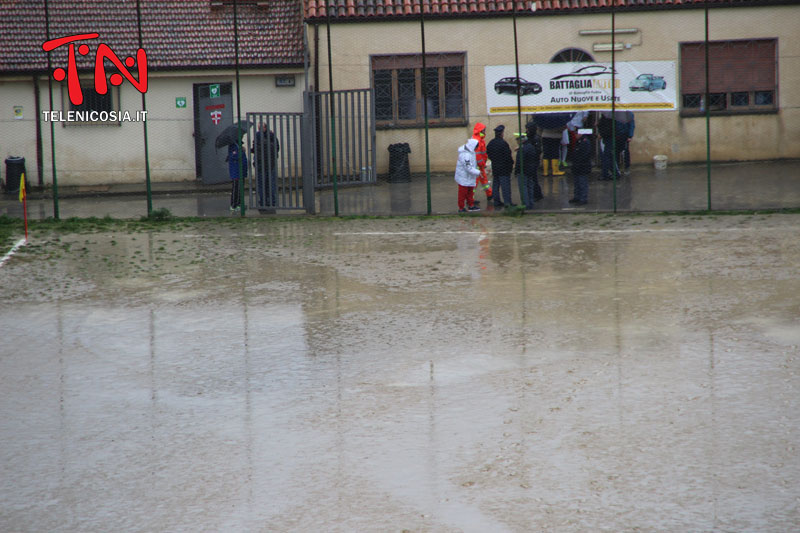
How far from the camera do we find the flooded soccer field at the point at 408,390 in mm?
6645

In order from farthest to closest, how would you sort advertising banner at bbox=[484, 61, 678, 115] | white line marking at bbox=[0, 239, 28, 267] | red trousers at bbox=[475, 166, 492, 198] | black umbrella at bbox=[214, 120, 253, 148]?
red trousers at bbox=[475, 166, 492, 198], black umbrella at bbox=[214, 120, 253, 148], advertising banner at bbox=[484, 61, 678, 115], white line marking at bbox=[0, 239, 28, 267]

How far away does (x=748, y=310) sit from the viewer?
11289mm

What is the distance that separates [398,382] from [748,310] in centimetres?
427

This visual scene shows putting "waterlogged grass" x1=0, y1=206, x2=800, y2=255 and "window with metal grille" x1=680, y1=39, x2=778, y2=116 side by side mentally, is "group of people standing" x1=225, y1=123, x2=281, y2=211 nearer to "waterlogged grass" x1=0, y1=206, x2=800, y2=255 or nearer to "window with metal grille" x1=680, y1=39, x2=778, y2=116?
"waterlogged grass" x1=0, y1=206, x2=800, y2=255

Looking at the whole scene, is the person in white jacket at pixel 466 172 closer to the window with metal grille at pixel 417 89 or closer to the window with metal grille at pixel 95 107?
the window with metal grille at pixel 417 89

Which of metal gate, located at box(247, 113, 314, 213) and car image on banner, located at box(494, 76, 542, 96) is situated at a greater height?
car image on banner, located at box(494, 76, 542, 96)

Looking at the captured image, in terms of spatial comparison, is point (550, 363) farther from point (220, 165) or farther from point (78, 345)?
point (220, 165)

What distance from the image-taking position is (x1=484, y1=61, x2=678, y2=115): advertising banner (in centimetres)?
1938

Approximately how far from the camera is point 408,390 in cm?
894

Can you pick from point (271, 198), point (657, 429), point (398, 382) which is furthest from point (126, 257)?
point (657, 429)

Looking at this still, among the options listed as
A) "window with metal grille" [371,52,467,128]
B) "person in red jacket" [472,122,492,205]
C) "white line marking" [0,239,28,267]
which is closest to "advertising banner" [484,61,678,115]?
"person in red jacket" [472,122,492,205]

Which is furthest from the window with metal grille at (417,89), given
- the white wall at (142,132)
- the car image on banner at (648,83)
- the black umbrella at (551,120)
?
the car image on banner at (648,83)

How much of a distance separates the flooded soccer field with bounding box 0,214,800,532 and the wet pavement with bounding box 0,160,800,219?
167 inches

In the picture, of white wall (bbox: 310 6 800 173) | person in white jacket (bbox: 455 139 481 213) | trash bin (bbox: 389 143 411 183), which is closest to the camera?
person in white jacket (bbox: 455 139 481 213)
